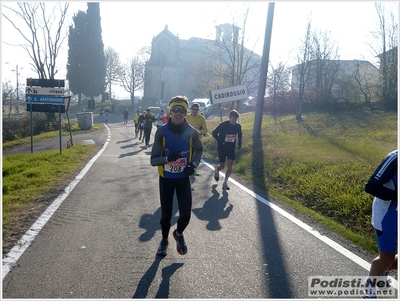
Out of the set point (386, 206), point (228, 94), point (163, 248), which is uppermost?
point (228, 94)

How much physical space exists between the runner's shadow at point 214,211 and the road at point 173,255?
0.02 metres

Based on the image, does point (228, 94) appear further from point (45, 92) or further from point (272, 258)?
point (272, 258)

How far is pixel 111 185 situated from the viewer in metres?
9.52

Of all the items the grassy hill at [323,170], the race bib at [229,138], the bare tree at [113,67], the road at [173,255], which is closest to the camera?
the road at [173,255]

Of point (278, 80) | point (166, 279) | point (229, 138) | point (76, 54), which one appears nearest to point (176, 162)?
point (166, 279)

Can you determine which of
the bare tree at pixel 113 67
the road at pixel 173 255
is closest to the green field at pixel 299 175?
the road at pixel 173 255

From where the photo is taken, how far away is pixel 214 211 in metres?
7.26

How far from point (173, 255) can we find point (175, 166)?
3.70 ft

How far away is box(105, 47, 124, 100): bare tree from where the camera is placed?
7956 cm

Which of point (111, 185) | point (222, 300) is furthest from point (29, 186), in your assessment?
point (222, 300)

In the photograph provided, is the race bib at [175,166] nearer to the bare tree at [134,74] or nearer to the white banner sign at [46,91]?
the white banner sign at [46,91]

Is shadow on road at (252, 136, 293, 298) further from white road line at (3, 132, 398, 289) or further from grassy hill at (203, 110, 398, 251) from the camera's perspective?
grassy hill at (203, 110, 398, 251)

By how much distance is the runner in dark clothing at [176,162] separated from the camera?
4969mm

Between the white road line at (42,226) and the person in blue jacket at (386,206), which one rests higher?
the person in blue jacket at (386,206)
